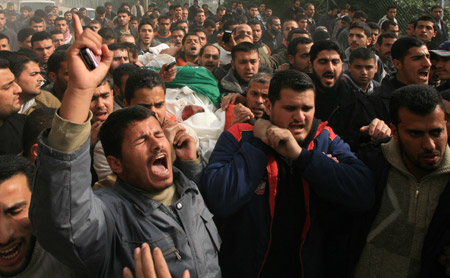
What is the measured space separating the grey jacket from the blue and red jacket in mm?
257

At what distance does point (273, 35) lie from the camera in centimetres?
1052

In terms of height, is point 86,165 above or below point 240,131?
above

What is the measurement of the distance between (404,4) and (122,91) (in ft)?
36.8

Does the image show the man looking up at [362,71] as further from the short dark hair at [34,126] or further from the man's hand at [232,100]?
the short dark hair at [34,126]

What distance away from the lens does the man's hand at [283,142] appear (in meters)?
2.33

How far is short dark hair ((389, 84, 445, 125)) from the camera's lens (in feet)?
7.36

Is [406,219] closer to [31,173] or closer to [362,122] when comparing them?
[362,122]

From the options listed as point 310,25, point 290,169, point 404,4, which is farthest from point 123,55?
point 404,4

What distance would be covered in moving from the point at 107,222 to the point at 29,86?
2.82 meters

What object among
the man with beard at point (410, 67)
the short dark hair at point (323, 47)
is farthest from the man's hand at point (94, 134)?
the man with beard at point (410, 67)

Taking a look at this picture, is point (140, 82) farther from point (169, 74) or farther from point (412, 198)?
point (412, 198)

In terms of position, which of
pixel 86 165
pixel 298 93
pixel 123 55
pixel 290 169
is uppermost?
pixel 298 93

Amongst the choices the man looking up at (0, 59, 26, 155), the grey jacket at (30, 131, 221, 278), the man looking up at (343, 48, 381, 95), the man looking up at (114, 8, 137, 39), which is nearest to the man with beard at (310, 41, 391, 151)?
the man looking up at (343, 48, 381, 95)

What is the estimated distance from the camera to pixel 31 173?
86.3 inches
